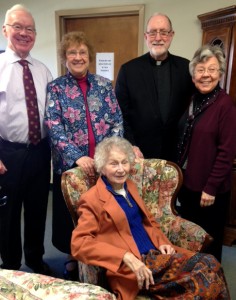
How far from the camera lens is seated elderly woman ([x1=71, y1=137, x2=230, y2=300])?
1228 mm

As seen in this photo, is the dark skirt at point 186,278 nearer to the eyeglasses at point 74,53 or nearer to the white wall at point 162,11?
the eyeglasses at point 74,53

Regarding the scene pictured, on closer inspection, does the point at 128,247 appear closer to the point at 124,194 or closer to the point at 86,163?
the point at 124,194

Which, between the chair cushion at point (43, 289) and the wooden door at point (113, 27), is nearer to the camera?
the chair cushion at point (43, 289)

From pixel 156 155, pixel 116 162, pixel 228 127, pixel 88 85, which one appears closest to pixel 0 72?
pixel 88 85

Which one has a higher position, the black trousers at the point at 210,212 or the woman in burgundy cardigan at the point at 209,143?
the woman in burgundy cardigan at the point at 209,143

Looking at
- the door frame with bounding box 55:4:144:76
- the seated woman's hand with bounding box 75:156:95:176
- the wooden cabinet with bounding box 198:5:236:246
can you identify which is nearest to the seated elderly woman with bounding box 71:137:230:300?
the seated woman's hand with bounding box 75:156:95:176

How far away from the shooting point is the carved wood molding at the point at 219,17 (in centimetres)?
219

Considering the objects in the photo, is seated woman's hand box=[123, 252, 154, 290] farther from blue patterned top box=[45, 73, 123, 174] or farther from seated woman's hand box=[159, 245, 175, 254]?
blue patterned top box=[45, 73, 123, 174]

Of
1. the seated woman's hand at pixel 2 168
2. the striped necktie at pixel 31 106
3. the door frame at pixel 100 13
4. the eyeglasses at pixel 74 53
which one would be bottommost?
the seated woman's hand at pixel 2 168

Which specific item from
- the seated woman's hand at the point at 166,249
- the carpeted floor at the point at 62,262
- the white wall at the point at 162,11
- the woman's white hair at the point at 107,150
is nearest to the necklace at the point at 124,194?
the woman's white hair at the point at 107,150

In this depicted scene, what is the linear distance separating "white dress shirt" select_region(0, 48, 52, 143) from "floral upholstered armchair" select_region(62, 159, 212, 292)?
424 mm

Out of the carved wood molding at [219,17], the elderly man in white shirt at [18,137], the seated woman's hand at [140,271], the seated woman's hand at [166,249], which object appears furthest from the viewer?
the carved wood molding at [219,17]

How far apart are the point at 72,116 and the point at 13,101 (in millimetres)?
348

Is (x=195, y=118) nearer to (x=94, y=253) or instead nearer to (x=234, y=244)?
(x=94, y=253)
